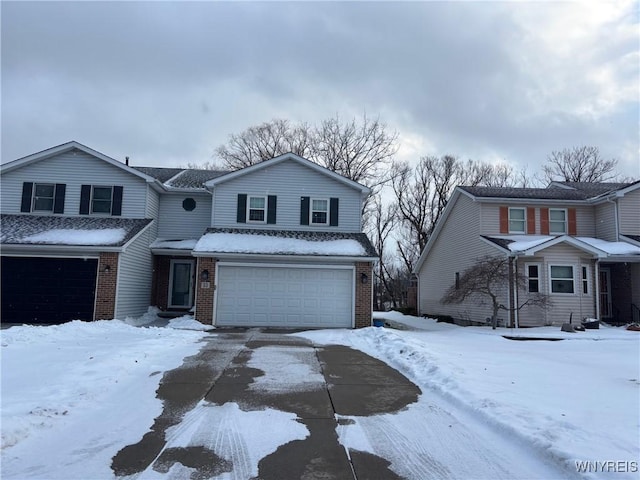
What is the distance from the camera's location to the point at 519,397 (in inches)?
238

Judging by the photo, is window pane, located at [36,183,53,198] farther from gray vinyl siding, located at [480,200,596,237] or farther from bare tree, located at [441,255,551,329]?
gray vinyl siding, located at [480,200,596,237]

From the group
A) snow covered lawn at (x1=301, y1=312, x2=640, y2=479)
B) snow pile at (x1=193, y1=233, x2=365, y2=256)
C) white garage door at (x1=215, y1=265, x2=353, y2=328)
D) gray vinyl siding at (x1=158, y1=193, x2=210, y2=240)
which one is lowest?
snow covered lawn at (x1=301, y1=312, x2=640, y2=479)

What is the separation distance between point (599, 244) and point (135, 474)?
Answer: 20091mm

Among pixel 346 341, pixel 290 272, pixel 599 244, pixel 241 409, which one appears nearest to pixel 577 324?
pixel 599 244

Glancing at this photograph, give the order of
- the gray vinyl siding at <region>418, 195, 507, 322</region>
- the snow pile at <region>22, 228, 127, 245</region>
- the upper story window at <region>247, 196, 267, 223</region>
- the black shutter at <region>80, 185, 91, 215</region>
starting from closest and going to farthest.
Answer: the snow pile at <region>22, 228, 127, 245</region> → the black shutter at <region>80, 185, 91, 215</region> → the upper story window at <region>247, 196, 267, 223</region> → the gray vinyl siding at <region>418, 195, 507, 322</region>

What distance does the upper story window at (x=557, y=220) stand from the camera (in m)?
19.8

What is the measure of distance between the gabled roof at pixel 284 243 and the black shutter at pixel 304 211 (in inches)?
19.2

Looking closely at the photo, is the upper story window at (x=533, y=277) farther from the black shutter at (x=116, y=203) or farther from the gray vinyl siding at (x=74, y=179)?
the black shutter at (x=116, y=203)

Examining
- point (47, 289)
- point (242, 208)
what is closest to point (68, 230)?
point (47, 289)

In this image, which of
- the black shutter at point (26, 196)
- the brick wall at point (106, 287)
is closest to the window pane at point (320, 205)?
the brick wall at point (106, 287)

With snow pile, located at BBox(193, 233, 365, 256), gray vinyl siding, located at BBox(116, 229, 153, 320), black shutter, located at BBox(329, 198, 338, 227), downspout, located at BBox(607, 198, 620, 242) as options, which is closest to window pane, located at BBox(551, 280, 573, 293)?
downspout, located at BBox(607, 198, 620, 242)

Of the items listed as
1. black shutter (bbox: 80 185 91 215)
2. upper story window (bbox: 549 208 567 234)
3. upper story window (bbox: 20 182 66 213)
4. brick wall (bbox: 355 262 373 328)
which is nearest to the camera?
brick wall (bbox: 355 262 373 328)

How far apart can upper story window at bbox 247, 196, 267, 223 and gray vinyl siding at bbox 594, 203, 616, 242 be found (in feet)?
49.5

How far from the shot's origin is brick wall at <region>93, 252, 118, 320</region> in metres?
15.0
